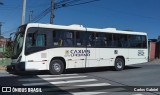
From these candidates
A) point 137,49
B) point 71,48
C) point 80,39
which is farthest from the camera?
point 137,49

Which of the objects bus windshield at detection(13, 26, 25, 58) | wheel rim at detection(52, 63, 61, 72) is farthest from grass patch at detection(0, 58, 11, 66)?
wheel rim at detection(52, 63, 61, 72)

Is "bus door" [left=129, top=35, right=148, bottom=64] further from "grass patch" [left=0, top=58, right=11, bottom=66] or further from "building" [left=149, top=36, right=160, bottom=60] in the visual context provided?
"building" [left=149, top=36, right=160, bottom=60]

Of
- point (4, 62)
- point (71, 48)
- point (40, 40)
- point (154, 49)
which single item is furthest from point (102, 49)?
point (154, 49)

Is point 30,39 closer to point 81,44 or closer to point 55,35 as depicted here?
point 55,35

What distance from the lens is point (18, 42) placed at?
18797mm

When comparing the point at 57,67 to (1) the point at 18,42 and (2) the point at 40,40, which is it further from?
(1) the point at 18,42

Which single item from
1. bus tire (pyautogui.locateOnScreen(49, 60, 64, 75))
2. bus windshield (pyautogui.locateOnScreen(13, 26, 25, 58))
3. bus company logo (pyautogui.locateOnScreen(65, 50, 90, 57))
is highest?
bus windshield (pyautogui.locateOnScreen(13, 26, 25, 58))

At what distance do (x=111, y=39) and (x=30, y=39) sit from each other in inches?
247

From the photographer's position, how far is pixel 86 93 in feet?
40.2

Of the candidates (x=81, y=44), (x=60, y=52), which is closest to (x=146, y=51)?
(x=81, y=44)

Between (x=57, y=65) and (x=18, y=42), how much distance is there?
2.65 meters

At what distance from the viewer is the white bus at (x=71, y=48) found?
18062mm

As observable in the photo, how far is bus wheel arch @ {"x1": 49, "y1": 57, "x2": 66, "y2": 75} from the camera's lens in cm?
1889

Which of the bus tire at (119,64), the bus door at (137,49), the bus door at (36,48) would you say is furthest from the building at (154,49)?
the bus door at (36,48)
